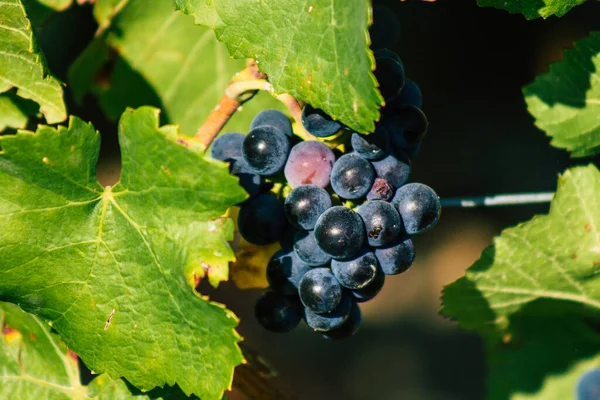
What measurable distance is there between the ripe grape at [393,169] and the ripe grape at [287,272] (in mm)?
210

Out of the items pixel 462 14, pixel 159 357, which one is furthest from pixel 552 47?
pixel 159 357

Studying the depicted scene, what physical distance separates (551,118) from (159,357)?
930 mm

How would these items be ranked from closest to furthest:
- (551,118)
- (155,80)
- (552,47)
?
(551,118) → (155,80) → (552,47)

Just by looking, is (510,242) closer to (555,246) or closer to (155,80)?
(555,246)

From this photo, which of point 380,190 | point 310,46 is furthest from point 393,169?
point 310,46

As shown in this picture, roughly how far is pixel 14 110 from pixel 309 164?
0.66 meters

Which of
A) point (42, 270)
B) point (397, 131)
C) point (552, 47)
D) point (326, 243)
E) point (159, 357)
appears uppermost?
point (397, 131)

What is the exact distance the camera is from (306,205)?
3.67ft

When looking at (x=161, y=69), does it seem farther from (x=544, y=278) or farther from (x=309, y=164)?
(x=544, y=278)

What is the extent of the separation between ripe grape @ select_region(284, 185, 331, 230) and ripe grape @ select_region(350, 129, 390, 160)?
0.31 feet

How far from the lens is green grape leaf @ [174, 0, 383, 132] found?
975mm

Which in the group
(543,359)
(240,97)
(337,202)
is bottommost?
(543,359)

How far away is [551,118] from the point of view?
4.66ft

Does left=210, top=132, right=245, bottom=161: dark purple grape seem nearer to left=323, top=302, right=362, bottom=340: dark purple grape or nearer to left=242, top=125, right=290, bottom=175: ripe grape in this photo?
left=242, top=125, right=290, bottom=175: ripe grape
